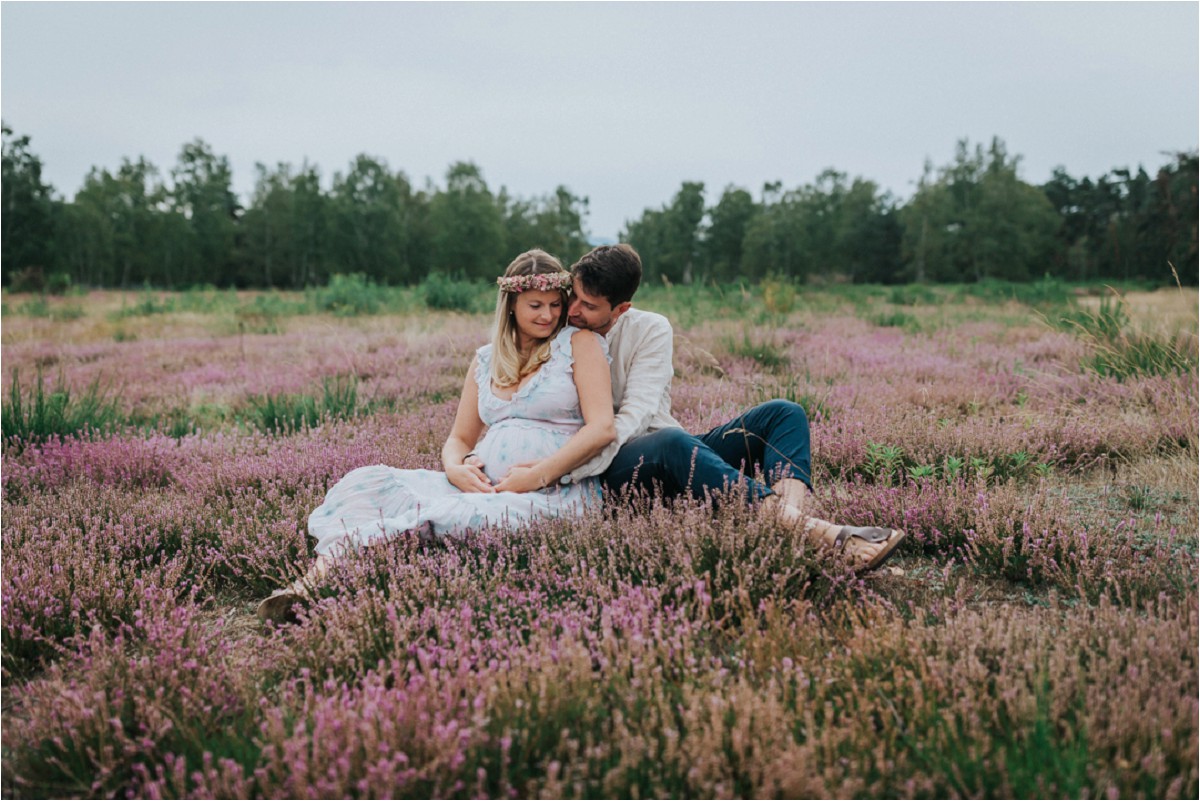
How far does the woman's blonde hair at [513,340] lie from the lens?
3.47 meters

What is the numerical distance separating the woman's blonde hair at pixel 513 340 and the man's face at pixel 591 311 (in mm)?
121

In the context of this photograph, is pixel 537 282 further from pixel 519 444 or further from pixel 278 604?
pixel 278 604

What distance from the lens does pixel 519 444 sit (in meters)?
3.44

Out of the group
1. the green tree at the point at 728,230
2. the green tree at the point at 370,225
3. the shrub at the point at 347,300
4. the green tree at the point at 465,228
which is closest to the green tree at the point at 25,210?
the green tree at the point at 370,225

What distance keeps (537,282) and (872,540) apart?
1800 millimetres

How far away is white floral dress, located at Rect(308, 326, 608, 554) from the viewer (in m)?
3.10

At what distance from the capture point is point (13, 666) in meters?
2.38

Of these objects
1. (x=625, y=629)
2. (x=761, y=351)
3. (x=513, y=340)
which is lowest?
(x=625, y=629)

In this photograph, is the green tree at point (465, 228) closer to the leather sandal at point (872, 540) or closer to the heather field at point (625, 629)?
the heather field at point (625, 629)

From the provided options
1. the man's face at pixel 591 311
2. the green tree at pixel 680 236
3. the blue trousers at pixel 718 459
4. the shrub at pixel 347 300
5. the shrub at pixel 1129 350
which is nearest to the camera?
the blue trousers at pixel 718 459

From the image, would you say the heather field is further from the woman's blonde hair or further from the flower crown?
the flower crown

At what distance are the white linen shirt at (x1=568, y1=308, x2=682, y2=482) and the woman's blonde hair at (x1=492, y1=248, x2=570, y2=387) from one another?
332 mm

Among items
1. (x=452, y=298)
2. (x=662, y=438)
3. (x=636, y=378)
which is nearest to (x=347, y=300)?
(x=452, y=298)

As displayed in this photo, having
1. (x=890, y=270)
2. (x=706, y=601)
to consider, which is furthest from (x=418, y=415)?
(x=890, y=270)
